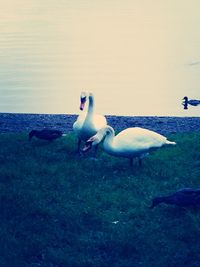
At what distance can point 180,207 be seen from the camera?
772 centimetres

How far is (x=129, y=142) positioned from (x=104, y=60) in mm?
15390

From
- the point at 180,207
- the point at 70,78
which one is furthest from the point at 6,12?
the point at 180,207

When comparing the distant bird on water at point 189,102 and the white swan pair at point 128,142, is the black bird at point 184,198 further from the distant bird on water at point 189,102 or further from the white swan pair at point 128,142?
the distant bird on water at point 189,102

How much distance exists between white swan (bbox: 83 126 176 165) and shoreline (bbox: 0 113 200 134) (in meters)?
2.94

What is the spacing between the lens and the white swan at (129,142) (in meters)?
9.34

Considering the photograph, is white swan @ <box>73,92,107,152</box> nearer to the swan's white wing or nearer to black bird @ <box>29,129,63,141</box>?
black bird @ <box>29,129,63,141</box>

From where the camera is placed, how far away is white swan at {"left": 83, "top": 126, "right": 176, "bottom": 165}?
9336 mm

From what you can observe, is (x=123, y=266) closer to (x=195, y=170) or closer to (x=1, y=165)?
(x=195, y=170)

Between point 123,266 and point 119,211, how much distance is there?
154 cm

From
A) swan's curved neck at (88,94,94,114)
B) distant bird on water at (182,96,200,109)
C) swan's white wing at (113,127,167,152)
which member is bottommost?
swan's white wing at (113,127,167,152)

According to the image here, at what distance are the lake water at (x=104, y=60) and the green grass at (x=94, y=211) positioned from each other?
7.07m

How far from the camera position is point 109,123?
45.0 ft

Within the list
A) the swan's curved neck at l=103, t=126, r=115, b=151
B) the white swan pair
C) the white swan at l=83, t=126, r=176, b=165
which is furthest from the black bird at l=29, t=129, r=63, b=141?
the swan's curved neck at l=103, t=126, r=115, b=151

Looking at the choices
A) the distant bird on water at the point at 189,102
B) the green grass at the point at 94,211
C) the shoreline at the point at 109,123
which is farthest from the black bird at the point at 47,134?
the distant bird on water at the point at 189,102
